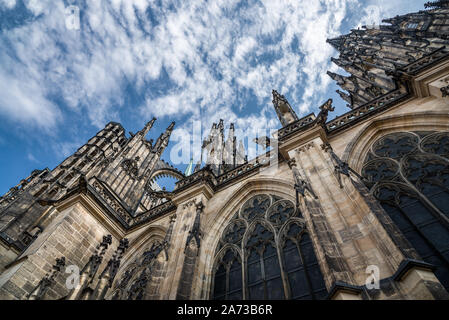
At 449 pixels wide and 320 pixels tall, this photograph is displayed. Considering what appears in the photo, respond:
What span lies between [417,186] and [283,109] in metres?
6.14

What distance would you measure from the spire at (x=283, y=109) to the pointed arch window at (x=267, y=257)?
3.81 metres

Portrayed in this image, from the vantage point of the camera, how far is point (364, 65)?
68.7 feet

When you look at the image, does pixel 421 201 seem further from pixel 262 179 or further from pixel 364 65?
pixel 364 65

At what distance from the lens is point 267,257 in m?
6.55

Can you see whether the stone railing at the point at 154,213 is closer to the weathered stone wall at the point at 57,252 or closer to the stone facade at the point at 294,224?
the stone facade at the point at 294,224

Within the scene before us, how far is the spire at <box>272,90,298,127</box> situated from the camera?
34.9 feet

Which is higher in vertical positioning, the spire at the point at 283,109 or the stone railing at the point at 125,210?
the spire at the point at 283,109

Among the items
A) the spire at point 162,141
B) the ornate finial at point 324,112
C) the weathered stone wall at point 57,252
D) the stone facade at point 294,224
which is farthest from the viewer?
the spire at point 162,141

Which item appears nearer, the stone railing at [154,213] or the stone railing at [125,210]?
the stone railing at [154,213]

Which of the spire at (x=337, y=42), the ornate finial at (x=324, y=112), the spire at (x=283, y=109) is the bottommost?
the ornate finial at (x=324, y=112)

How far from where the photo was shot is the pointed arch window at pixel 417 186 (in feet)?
16.0

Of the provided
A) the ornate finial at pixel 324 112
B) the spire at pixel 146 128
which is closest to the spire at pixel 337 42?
the spire at pixel 146 128

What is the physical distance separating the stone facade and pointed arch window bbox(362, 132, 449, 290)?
2cm

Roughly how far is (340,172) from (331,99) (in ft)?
13.4
